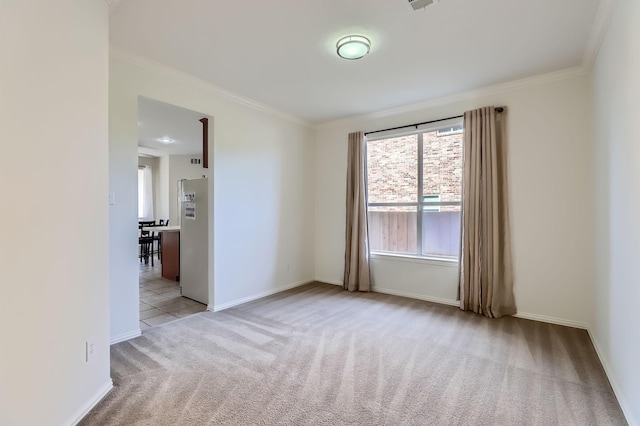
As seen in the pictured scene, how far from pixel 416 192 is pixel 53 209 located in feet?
13.1

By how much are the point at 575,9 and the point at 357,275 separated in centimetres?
380

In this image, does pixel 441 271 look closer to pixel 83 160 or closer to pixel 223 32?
pixel 223 32

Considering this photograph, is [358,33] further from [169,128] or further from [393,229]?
[169,128]

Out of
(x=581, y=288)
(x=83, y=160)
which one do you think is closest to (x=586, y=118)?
(x=581, y=288)

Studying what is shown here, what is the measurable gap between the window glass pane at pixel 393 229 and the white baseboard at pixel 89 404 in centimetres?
365

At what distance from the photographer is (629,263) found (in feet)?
6.24

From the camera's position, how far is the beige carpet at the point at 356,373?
1.85m

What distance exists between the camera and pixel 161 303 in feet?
13.4

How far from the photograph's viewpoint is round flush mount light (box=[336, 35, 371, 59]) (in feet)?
8.52

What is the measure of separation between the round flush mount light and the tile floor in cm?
337

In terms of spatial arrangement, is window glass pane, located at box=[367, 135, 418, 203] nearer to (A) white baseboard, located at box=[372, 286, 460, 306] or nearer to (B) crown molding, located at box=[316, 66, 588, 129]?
(B) crown molding, located at box=[316, 66, 588, 129]

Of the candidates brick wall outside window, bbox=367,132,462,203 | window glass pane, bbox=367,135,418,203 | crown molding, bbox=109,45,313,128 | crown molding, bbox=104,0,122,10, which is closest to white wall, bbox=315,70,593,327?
brick wall outside window, bbox=367,132,462,203

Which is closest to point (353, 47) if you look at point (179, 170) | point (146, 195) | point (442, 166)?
point (442, 166)

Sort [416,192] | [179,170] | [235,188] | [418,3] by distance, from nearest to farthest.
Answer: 1. [418,3]
2. [235,188]
3. [416,192]
4. [179,170]
